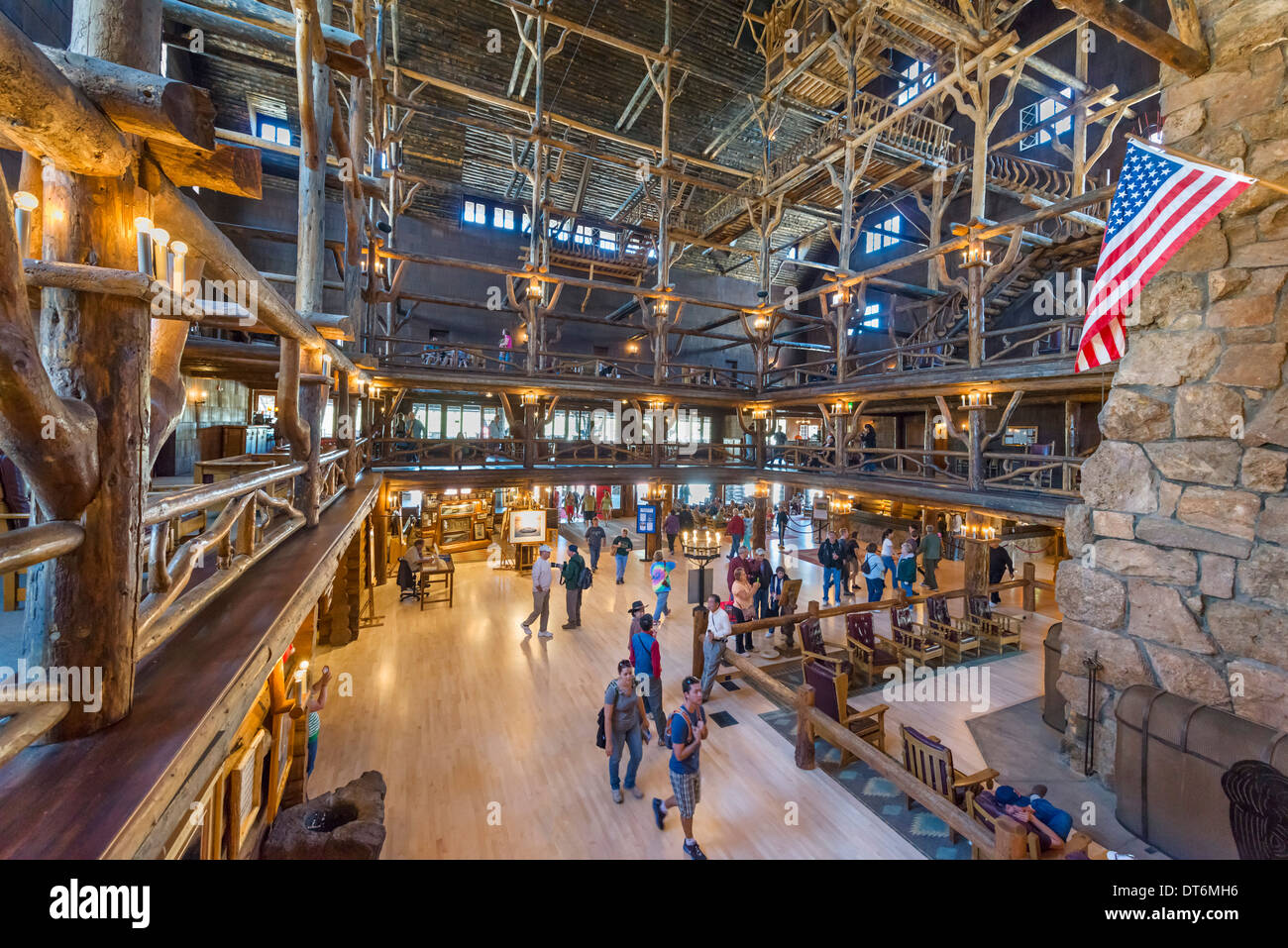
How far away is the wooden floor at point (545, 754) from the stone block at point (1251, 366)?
476 centimetres

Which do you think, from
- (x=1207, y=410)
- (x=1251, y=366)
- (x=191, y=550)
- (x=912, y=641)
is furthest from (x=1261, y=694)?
(x=191, y=550)

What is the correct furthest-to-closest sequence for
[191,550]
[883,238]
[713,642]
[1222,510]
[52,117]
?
[883,238], [713,642], [1222,510], [191,550], [52,117]

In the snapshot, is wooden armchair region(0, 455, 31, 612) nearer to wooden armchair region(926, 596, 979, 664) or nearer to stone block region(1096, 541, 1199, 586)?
stone block region(1096, 541, 1199, 586)

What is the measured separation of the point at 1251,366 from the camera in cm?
427

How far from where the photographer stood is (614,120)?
47.7 feet

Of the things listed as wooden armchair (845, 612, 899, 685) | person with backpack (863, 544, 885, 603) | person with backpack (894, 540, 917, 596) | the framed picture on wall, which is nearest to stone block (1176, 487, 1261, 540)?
wooden armchair (845, 612, 899, 685)

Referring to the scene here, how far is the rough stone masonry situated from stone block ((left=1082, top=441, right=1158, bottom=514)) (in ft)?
0.04

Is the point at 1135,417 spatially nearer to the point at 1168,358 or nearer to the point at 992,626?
the point at 1168,358

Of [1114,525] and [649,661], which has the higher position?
[1114,525]

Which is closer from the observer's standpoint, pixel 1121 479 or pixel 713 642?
pixel 1121 479

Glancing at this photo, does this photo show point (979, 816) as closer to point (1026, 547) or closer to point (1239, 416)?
point (1239, 416)

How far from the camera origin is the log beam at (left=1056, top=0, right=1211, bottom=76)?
3.63 m

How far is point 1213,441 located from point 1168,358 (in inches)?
34.9
